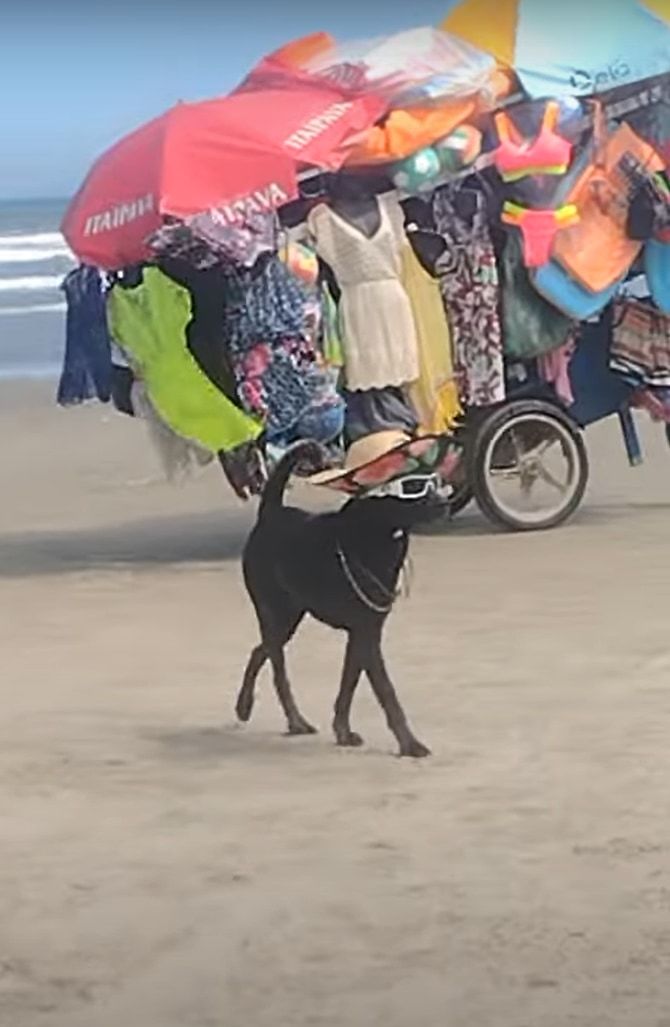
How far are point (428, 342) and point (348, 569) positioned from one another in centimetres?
326

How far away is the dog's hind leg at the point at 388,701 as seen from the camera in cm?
566

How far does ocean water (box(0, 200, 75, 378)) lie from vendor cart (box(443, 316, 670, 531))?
5226 mm

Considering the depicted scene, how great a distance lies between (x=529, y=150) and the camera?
8.92 metres

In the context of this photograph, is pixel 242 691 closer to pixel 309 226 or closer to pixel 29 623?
pixel 29 623

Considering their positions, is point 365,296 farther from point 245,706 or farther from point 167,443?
point 245,706

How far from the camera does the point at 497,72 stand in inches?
351

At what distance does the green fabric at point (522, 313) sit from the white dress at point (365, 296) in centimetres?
52

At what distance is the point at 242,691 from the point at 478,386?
3052 millimetres

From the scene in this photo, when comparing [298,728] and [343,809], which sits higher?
[343,809]

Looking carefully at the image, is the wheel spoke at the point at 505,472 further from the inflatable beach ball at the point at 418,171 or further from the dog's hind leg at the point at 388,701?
the dog's hind leg at the point at 388,701

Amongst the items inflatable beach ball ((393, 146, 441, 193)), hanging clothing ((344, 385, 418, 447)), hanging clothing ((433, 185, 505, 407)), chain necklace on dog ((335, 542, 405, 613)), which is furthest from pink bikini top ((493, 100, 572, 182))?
chain necklace on dog ((335, 542, 405, 613))

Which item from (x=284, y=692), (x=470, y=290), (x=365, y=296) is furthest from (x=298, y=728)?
(x=470, y=290)

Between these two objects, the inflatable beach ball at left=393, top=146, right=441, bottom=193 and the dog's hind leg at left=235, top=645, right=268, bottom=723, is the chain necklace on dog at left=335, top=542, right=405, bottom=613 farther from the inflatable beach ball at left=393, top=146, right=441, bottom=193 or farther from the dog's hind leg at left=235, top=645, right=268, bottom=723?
the inflatable beach ball at left=393, top=146, right=441, bottom=193

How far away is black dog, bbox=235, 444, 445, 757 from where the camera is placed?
5656mm
